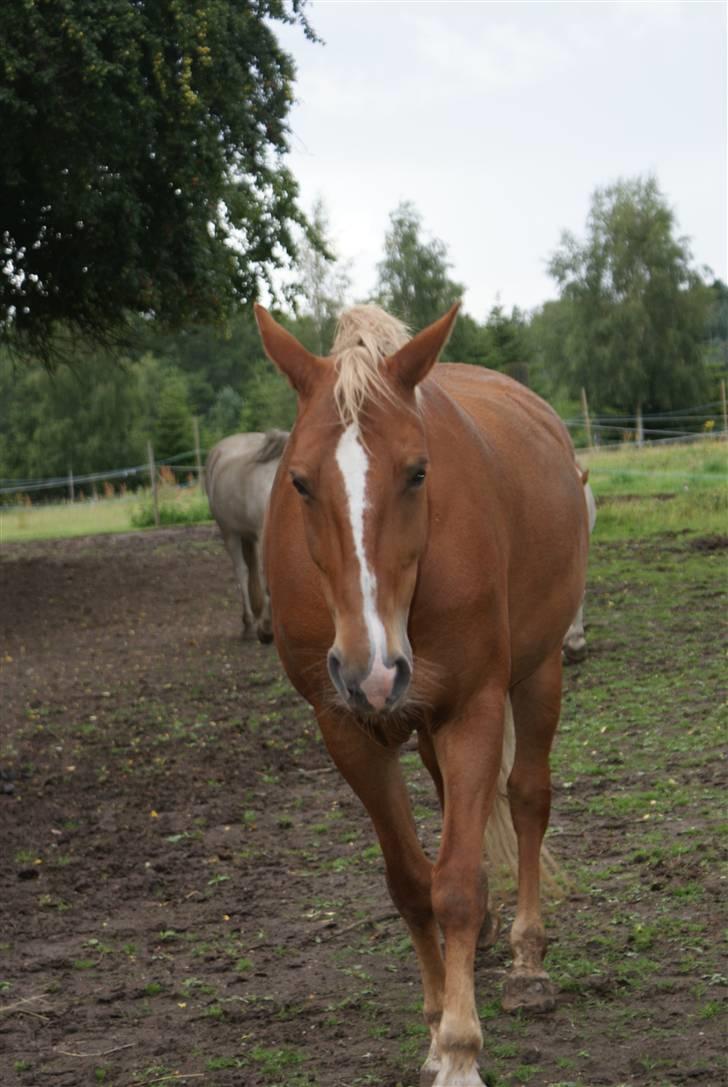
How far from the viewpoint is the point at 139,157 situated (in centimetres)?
1302

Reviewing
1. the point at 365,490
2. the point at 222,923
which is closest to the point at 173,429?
the point at 222,923

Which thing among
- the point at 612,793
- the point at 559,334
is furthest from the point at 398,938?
the point at 559,334

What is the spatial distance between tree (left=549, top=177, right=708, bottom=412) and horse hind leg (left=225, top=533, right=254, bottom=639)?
4182 cm

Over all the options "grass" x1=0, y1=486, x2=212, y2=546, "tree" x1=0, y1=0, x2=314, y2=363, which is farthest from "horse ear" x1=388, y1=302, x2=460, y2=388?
"grass" x1=0, y1=486, x2=212, y2=546

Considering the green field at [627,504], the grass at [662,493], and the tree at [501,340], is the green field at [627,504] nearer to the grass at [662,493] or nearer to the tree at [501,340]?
the grass at [662,493]

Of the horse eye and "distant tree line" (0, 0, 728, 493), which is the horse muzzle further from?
"distant tree line" (0, 0, 728, 493)

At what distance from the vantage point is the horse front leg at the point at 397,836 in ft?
10.8

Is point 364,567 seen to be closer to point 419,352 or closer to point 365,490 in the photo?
point 365,490

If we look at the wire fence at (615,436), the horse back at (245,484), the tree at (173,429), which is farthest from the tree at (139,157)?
the tree at (173,429)

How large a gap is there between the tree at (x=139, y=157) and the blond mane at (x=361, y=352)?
29.7 ft

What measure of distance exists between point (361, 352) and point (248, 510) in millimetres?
8446

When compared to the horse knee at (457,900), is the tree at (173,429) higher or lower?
higher

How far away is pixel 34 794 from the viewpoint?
686cm

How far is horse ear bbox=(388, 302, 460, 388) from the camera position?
3045 millimetres
